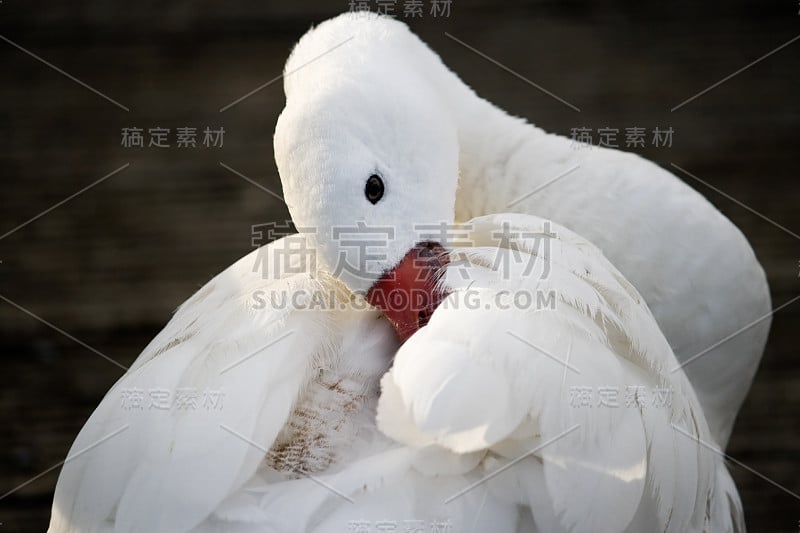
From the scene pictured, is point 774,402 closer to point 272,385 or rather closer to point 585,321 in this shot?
point 585,321

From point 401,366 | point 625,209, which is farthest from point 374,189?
point 625,209

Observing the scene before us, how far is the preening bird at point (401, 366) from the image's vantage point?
1144 mm

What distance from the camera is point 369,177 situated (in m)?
1.37

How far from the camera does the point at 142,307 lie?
2641 mm

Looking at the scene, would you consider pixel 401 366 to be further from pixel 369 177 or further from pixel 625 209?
pixel 625 209

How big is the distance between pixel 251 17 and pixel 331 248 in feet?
7.72

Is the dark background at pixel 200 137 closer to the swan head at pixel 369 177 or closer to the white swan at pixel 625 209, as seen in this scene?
the white swan at pixel 625 209

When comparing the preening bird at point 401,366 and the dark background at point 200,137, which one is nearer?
the preening bird at point 401,366

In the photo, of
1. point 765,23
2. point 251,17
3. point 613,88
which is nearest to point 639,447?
point 613,88

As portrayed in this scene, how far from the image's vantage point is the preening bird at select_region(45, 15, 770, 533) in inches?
45.0

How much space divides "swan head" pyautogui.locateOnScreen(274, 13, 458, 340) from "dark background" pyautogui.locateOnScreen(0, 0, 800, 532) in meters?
1.08

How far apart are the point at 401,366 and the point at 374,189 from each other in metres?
0.34

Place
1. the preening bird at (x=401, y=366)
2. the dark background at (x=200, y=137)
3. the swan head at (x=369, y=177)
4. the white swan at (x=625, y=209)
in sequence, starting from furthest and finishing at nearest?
1. the dark background at (x=200, y=137)
2. the white swan at (x=625, y=209)
3. the swan head at (x=369, y=177)
4. the preening bird at (x=401, y=366)

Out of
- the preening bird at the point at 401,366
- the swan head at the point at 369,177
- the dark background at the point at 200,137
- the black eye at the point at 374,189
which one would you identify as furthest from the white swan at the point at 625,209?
the dark background at the point at 200,137
